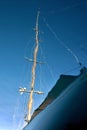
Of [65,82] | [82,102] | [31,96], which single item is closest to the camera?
[82,102]

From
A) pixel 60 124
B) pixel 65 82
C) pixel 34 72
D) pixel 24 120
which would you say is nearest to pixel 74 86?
pixel 60 124

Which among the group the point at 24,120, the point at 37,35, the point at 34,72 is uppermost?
the point at 37,35

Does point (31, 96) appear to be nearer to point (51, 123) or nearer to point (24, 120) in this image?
point (24, 120)

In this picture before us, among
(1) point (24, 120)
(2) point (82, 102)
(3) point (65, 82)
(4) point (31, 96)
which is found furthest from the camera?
(4) point (31, 96)

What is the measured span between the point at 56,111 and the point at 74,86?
93cm

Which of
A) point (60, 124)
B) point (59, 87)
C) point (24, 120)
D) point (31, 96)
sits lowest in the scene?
point (60, 124)

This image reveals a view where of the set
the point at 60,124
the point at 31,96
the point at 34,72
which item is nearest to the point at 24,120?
the point at 31,96

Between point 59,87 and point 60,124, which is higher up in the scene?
point 59,87

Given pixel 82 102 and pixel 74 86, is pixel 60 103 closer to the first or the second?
pixel 74 86

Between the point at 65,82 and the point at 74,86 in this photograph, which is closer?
the point at 74,86

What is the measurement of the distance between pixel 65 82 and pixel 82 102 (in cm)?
341

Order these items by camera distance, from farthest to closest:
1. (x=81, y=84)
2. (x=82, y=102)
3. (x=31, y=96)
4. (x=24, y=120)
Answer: (x=31, y=96) → (x=24, y=120) → (x=81, y=84) → (x=82, y=102)

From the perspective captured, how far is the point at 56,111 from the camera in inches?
317

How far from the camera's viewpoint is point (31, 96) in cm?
4756
